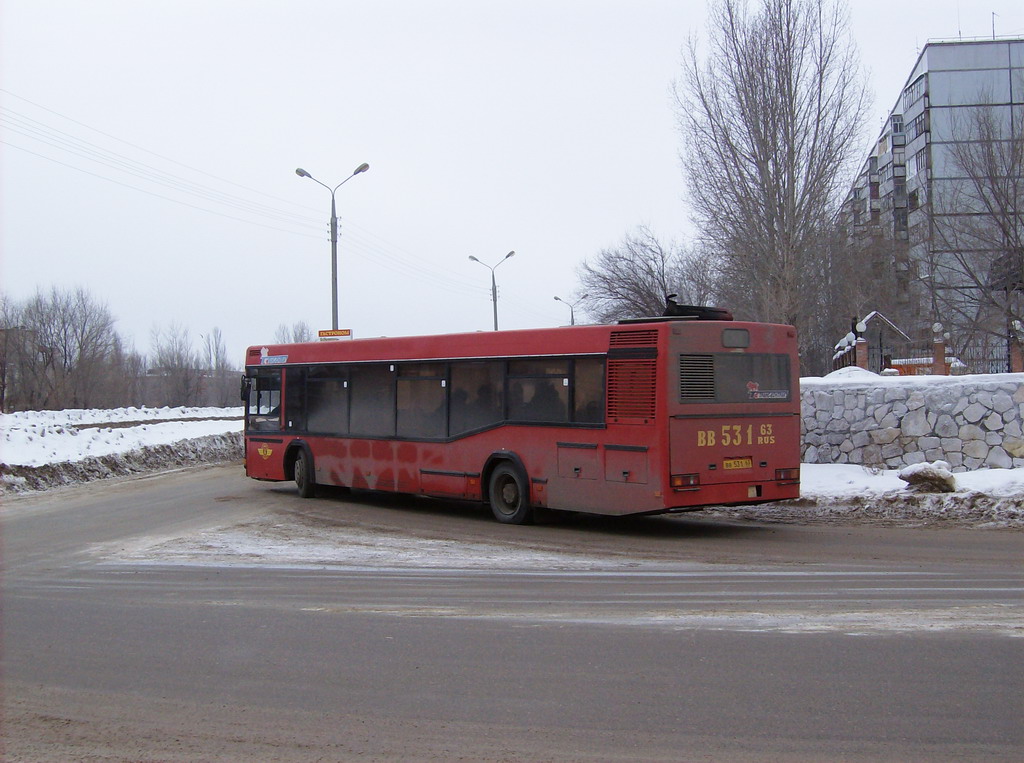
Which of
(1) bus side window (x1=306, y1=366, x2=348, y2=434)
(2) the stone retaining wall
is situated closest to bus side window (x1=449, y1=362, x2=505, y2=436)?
(1) bus side window (x1=306, y1=366, x2=348, y2=434)

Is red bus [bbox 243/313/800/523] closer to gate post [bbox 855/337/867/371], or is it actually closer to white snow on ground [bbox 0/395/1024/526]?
white snow on ground [bbox 0/395/1024/526]

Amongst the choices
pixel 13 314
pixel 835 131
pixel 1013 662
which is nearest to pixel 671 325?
pixel 1013 662

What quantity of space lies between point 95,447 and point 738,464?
1828cm

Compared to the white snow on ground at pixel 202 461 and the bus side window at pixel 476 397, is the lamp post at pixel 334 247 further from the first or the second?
the bus side window at pixel 476 397

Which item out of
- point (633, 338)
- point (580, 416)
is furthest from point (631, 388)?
point (580, 416)

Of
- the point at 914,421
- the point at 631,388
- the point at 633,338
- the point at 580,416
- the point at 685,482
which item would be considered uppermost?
the point at 633,338

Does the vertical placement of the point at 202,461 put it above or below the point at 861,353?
below

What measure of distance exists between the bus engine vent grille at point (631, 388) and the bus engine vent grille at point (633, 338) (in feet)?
0.64

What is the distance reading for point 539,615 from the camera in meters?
7.82

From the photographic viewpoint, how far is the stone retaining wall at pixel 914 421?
15.4 meters

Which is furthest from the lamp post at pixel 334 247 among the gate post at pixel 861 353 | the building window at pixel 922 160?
the building window at pixel 922 160

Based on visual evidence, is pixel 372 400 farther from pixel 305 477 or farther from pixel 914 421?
pixel 914 421

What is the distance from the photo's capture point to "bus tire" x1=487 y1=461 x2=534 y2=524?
46.0 feet

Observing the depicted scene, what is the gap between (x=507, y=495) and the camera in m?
14.4
